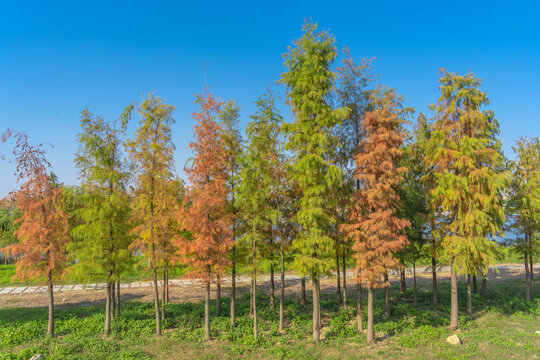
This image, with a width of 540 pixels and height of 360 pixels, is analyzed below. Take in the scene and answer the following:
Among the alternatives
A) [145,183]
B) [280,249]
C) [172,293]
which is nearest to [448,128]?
[280,249]

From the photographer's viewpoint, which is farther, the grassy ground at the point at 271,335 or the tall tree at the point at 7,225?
the tall tree at the point at 7,225

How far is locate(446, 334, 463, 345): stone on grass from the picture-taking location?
1454 cm

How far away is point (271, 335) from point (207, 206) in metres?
7.30

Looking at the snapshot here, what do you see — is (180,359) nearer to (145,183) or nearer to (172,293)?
(145,183)

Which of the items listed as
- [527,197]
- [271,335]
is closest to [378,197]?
[271,335]

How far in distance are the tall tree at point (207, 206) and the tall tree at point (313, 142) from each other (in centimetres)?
356

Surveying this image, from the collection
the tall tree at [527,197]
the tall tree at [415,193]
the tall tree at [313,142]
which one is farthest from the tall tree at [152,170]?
the tall tree at [527,197]

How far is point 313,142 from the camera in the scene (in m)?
14.4

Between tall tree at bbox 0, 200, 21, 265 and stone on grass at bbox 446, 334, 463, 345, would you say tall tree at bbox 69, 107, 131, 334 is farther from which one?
tall tree at bbox 0, 200, 21, 265

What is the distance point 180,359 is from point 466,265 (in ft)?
47.9

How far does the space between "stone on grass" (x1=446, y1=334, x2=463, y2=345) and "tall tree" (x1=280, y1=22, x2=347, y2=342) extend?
6.26 metres

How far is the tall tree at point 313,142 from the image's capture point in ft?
46.7

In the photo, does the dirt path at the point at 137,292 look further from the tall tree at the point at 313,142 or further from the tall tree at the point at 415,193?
the tall tree at the point at 313,142

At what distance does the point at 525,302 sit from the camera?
843 inches
